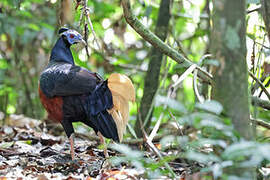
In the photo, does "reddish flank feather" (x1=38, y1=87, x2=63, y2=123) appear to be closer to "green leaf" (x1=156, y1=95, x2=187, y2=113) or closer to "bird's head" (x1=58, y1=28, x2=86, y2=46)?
"bird's head" (x1=58, y1=28, x2=86, y2=46)

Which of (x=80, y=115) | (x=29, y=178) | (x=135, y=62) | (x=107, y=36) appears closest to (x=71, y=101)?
(x=80, y=115)

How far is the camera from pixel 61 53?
454 centimetres

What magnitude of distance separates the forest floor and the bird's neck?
923 mm

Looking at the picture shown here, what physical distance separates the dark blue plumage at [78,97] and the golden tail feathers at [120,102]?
0.13 feet

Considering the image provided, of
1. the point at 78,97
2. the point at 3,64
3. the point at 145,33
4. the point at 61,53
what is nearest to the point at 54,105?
the point at 78,97

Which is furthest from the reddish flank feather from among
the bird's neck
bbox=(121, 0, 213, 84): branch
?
bbox=(121, 0, 213, 84): branch

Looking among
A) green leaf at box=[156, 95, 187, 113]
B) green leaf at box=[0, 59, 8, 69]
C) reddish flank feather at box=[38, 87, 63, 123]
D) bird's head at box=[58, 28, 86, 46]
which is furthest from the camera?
green leaf at box=[0, 59, 8, 69]

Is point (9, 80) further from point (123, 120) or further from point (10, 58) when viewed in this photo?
point (123, 120)

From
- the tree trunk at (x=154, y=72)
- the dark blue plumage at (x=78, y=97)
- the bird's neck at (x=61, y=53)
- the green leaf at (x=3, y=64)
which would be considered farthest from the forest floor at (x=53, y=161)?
the green leaf at (x=3, y=64)

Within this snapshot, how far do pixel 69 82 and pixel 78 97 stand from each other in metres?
0.19

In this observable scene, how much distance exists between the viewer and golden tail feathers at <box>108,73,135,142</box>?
3574 mm

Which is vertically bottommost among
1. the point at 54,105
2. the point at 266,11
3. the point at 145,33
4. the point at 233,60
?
the point at 54,105

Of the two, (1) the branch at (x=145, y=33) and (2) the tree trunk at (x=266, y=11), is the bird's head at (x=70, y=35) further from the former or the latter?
(2) the tree trunk at (x=266, y=11)

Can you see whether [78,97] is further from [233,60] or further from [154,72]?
[233,60]
